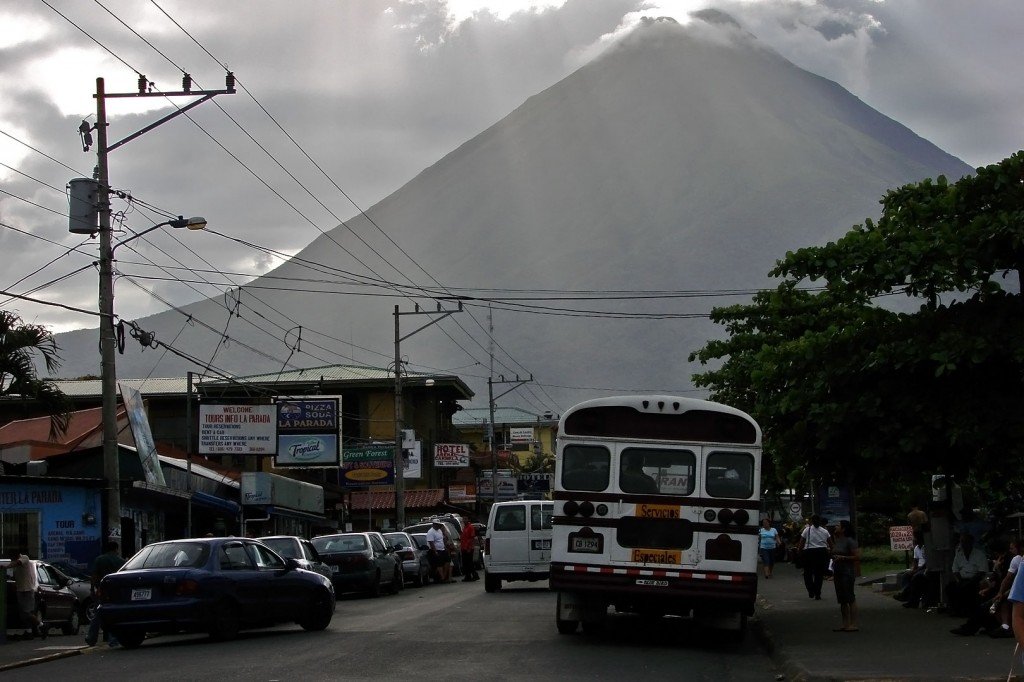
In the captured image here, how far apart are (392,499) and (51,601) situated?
4590 cm

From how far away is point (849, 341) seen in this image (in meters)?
19.7

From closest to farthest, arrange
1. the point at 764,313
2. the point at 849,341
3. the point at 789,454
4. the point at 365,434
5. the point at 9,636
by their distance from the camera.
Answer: the point at 849,341 < the point at 789,454 < the point at 9,636 < the point at 764,313 < the point at 365,434

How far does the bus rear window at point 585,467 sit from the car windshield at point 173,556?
4.90 m

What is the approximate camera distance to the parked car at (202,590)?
1770cm

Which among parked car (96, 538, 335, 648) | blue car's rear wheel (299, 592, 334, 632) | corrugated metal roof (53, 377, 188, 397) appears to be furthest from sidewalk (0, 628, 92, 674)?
corrugated metal roof (53, 377, 188, 397)

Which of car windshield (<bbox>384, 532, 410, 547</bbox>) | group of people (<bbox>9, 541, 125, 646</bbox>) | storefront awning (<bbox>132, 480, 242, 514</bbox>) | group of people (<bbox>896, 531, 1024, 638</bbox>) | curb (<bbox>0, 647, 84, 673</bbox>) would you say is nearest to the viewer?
group of people (<bbox>896, 531, 1024, 638</bbox>)

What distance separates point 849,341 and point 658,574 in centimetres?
492

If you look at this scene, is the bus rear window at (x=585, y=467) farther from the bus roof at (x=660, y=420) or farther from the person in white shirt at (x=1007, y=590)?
the person in white shirt at (x=1007, y=590)

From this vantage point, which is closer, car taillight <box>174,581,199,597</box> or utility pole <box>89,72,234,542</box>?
car taillight <box>174,581,199,597</box>

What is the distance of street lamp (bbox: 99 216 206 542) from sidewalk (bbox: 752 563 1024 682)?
36.4ft

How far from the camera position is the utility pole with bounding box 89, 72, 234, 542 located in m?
24.4

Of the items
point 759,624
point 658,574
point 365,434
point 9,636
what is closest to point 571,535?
point 658,574

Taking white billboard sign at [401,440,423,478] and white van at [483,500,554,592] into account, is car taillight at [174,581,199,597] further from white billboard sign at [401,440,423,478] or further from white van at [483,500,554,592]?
white billboard sign at [401,440,423,478]

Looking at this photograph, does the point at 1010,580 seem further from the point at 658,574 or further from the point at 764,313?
the point at 764,313
